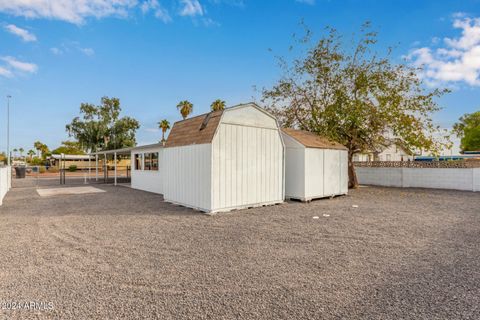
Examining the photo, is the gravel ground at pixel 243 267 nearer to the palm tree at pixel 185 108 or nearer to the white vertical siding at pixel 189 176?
the white vertical siding at pixel 189 176

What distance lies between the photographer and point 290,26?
500 inches

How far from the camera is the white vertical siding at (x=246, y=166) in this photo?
284 inches

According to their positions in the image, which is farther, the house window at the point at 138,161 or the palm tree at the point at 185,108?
the palm tree at the point at 185,108

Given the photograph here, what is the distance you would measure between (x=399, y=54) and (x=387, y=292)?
11.8 m

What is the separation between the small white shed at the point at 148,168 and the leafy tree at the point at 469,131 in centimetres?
4332

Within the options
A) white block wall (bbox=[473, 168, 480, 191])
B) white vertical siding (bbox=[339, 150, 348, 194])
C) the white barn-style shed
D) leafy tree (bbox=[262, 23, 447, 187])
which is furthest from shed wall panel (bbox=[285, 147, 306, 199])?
white block wall (bbox=[473, 168, 480, 191])

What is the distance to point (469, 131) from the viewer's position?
40000 millimetres

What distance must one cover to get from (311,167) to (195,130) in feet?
14.3

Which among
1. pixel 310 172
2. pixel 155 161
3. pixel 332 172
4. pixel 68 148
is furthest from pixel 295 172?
pixel 68 148

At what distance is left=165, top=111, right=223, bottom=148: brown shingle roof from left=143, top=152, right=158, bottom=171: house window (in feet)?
13.5

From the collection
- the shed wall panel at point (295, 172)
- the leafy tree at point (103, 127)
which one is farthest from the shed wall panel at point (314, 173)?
the leafy tree at point (103, 127)

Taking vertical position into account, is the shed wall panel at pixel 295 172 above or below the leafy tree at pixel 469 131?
below

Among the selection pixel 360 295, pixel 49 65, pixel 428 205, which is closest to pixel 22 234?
pixel 360 295

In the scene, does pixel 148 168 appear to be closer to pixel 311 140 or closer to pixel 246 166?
pixel 246 166
